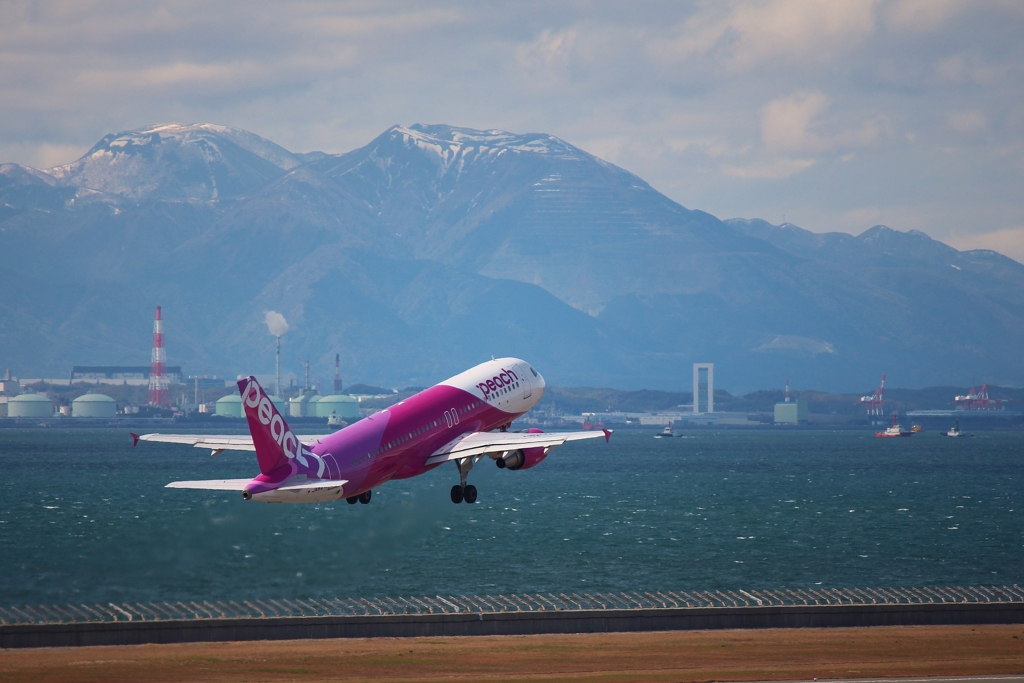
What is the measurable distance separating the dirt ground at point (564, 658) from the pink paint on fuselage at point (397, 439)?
1265 cm

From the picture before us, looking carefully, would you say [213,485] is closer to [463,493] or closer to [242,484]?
[242,484]

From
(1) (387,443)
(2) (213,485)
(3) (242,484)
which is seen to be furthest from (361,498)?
(2) (213,485)

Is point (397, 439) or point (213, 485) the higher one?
point (397, 439)

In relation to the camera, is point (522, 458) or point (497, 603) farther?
point (497, 603)

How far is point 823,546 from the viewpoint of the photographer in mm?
166000

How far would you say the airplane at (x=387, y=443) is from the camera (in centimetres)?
6356

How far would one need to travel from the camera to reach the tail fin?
63688mm

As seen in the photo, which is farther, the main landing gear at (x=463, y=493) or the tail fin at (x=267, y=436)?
the main landing gear at (x=463, y=493)

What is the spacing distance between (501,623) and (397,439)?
2598cm

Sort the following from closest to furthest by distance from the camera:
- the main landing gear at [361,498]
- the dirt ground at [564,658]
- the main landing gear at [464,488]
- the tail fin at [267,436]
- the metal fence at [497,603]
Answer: the tail fin at [267,436], the main landing gear at [361,498], the main landing gear at [464,488], the dirt ground at [564,658], the metal fence at [497,603]

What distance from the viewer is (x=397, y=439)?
6788 cm

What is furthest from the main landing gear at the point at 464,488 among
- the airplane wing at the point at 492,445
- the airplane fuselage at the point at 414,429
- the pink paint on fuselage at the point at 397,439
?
the pink paint on fuselage at the point at 397,439

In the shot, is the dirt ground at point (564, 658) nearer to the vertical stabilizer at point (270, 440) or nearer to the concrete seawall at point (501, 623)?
the concrete seawall at point (501, 623)

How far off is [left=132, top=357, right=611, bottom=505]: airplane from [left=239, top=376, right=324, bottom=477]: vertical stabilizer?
0.05 m
